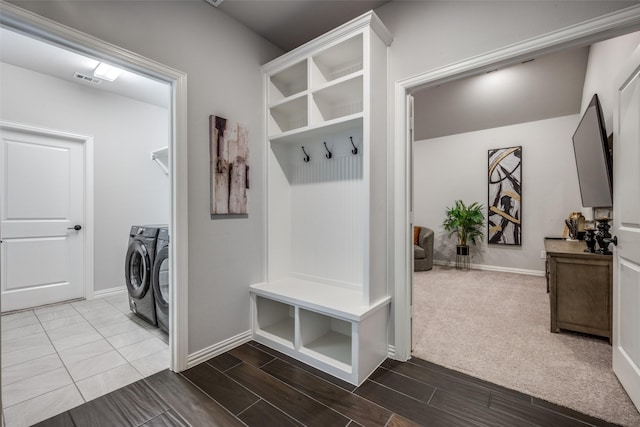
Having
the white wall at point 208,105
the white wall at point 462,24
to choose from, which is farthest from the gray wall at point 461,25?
the white wall at point 208,105

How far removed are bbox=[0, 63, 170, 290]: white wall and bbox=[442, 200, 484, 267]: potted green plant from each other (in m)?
4.73

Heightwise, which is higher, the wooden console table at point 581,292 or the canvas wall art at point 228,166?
the canvas wall art at point 228,166

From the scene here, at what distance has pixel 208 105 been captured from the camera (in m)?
2.16

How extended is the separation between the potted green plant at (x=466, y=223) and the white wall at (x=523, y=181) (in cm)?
15

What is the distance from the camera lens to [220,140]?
7.20 ft

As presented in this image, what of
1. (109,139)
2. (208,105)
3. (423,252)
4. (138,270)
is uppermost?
(109,139)

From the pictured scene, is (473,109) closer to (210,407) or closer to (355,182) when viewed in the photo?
(355,182)

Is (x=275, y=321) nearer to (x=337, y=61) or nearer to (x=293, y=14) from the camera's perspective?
(x=337, y=61)

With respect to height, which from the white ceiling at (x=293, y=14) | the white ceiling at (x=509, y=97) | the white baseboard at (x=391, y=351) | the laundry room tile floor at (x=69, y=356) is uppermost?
the white ceiling at (x=509, y=97)

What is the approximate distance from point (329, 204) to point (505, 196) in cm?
384

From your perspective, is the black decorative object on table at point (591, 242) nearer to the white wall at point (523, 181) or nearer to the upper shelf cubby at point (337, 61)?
the white wall at point (523, 181)

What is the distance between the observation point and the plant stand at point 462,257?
503cm

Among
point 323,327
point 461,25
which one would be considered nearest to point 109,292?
point 323,327

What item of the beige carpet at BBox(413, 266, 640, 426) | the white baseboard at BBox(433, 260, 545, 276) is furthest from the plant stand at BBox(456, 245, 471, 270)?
the beige carpet at BBox(413, 266, 640, 426)
